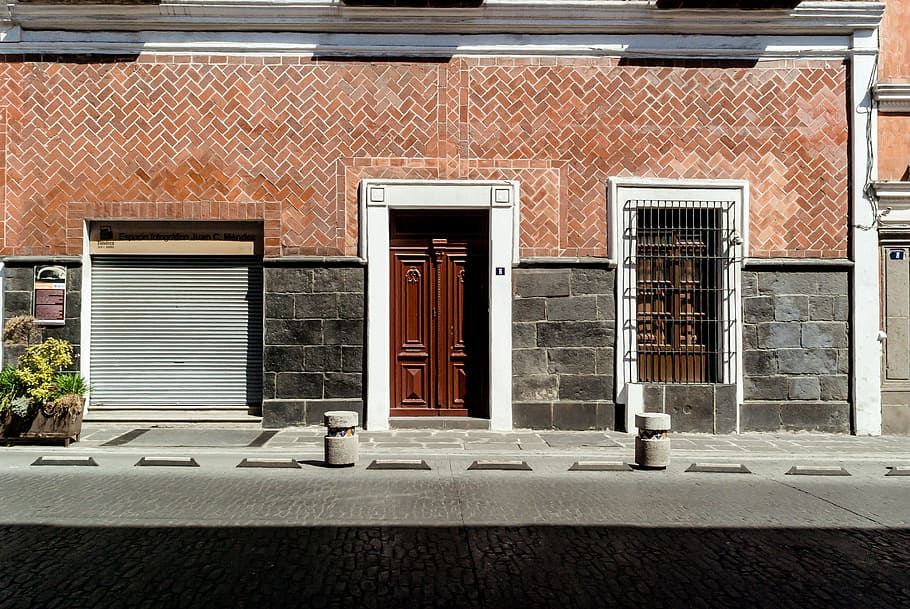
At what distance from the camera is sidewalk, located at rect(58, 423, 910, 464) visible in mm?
8898

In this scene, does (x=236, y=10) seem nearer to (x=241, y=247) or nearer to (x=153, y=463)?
(x=241, y=247)

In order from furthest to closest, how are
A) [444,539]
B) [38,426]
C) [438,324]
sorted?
[438,324]
[38,426]
[444,539]

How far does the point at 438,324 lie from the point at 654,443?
3.93 meters

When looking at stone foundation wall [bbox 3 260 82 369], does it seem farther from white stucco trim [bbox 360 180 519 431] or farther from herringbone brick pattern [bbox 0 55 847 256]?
white stucco trim [bbox 360 180 519 431]

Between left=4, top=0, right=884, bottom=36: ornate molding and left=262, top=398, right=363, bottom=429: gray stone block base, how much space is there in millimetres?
5597

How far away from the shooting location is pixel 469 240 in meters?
10.8

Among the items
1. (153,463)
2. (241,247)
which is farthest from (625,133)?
(153,463)

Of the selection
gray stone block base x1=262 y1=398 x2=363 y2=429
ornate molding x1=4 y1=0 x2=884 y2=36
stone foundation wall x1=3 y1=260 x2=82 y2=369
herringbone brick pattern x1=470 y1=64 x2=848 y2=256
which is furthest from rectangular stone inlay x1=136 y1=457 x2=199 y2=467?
ornate molding x1=4 y1=0 x2=884 y2=36

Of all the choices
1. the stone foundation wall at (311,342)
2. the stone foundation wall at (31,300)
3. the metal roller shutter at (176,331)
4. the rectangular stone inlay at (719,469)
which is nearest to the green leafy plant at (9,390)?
the stone foundation wall at (31,300)

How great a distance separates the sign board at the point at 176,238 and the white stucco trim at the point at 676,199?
5.50 m

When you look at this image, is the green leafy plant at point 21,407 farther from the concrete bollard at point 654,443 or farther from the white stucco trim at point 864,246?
the white stucco trim at point 864,246

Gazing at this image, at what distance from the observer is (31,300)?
1041 centimetres

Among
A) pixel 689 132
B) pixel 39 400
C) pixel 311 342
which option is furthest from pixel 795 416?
pixel 39 400

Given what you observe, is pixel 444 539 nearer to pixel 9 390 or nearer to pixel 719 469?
pixel 719 469
